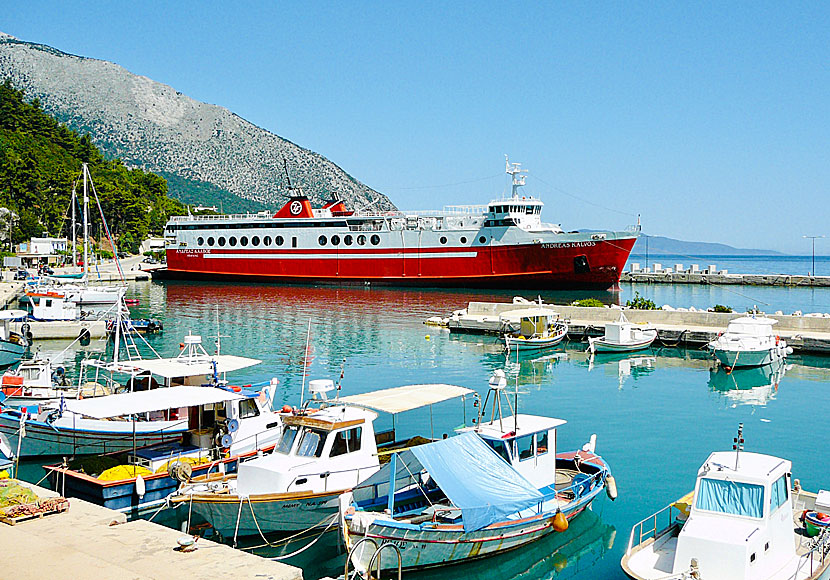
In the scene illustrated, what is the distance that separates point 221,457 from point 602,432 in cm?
925

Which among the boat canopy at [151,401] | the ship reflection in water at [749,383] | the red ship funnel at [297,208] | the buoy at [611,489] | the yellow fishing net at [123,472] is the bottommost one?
the ship reflection in water at [749,383]

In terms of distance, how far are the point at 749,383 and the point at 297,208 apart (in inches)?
1936

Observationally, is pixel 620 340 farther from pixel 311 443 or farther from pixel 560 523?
pixel 311 443

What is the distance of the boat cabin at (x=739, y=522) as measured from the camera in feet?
28.0

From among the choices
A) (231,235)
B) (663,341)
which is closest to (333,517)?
(663,341)

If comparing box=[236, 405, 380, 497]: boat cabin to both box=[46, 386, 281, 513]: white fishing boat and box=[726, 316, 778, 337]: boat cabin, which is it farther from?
box=[726, 316, 778, 337]: boat cabin

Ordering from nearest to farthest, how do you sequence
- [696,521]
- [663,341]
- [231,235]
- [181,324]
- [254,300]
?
[696,521] < [663,341] < [181,324] < [254,300] < [231,235]

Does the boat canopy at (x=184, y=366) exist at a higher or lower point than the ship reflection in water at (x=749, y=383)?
higher

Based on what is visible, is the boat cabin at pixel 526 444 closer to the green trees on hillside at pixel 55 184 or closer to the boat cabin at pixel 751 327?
the boat cabin at pixel 751 327

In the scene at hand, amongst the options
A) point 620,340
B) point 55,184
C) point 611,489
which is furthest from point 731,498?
point 55,184

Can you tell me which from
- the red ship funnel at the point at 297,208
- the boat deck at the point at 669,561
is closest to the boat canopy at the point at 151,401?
the boat deck at the point at 669,561

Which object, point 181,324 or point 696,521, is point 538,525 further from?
point 181,324

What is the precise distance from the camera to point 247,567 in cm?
825

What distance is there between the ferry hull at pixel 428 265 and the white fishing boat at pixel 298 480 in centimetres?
4628
